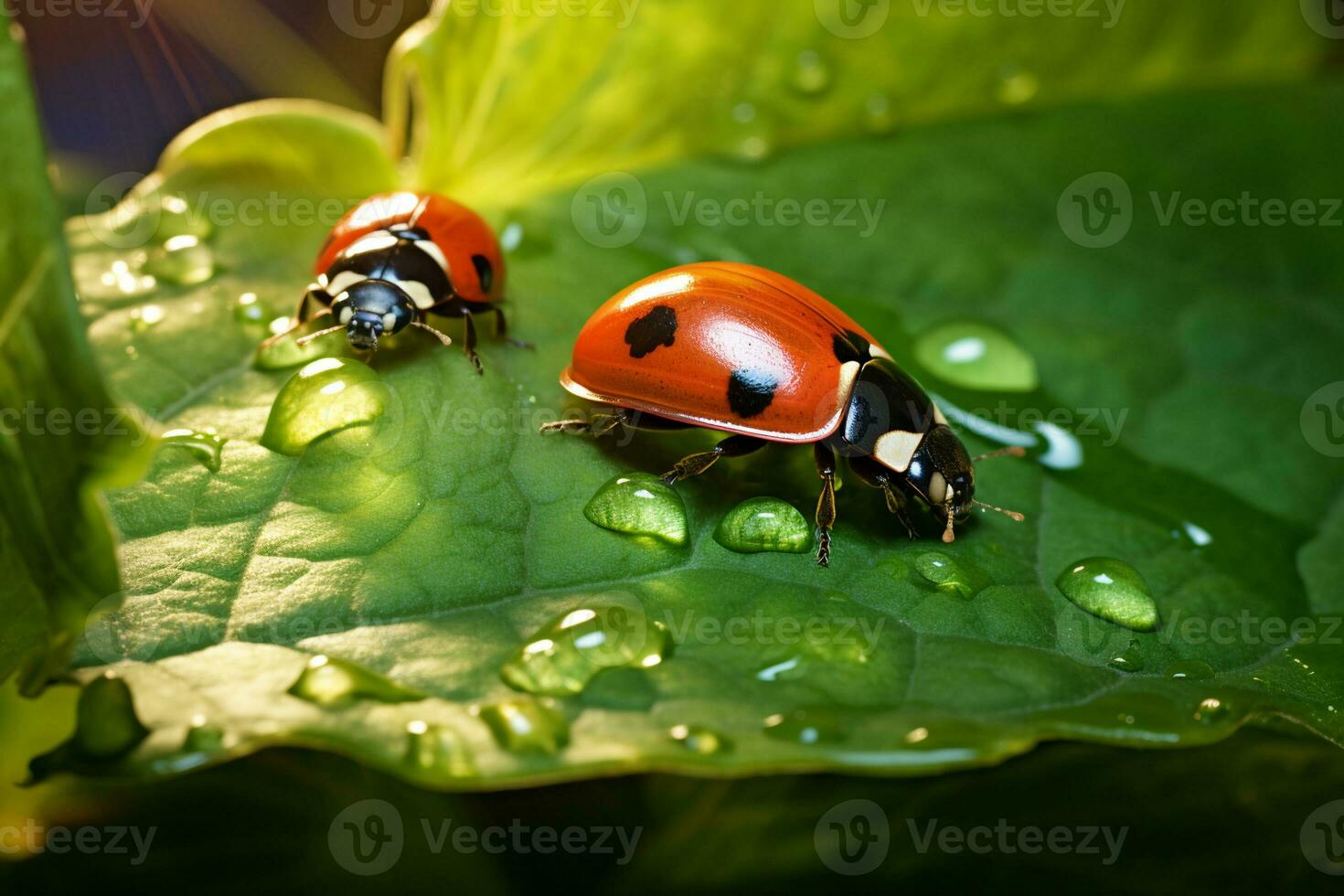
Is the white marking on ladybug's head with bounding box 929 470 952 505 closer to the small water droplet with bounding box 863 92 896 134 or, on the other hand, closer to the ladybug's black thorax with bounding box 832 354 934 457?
the ladybug's black thorax with bounding box 832 354 934 457

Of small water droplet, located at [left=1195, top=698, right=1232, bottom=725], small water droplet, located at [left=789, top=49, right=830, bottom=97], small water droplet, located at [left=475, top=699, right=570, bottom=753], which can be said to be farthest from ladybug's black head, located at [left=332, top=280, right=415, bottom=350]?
small water droplet, located at [left=1195, top=698, right=1232, bottom=725]

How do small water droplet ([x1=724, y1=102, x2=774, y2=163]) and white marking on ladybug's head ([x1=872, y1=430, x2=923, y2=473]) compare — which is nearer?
white marking on ladybug's head ([x1=872, y1=430, x2=923, y2=473])

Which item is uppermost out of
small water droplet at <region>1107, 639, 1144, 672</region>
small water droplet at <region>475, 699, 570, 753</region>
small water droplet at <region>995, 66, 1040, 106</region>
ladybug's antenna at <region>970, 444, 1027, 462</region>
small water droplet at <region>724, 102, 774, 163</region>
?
small water droplet at <region>995, 66, 1040, 106</region>

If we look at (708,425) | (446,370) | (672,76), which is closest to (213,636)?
(446,370)

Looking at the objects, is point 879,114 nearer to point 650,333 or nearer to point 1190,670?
point 650,333

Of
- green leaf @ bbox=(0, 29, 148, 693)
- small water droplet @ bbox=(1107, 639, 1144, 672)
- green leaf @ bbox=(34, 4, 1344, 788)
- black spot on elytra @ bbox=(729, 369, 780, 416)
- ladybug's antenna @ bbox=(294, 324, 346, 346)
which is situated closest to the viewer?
green leaf @ bbox=(0, 29, 148, 693)

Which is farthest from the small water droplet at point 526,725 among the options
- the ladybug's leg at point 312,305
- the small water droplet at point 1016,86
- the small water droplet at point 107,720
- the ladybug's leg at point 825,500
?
the small water droplet at point 1016,86

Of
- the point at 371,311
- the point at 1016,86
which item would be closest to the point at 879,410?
the point at 371,311
